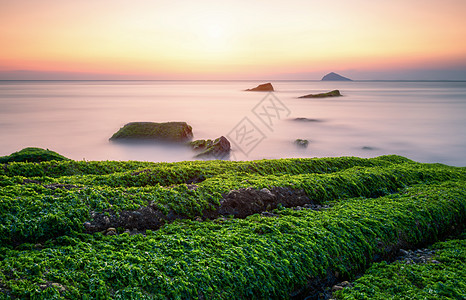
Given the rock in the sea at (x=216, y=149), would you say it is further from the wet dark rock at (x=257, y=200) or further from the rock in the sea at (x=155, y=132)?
the wet dark rock at (x=257, y=200)

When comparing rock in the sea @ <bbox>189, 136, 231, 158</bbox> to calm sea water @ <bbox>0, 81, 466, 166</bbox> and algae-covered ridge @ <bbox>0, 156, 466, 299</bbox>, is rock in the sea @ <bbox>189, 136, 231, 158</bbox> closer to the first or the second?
calm sea water @ <bbox>0, 81, 466, 166</bbox>

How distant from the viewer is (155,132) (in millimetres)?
20266

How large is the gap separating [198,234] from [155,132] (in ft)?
52.8

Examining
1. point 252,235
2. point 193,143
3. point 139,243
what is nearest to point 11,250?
point 139,243

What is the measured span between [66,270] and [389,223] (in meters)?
5.74

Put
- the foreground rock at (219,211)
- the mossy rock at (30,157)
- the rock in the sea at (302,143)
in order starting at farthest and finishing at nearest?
the rock in the sea at (302,143) → the mossy rock at (30,157) → the foreground rock at (219,211)

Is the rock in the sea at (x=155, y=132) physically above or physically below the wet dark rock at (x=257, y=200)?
above

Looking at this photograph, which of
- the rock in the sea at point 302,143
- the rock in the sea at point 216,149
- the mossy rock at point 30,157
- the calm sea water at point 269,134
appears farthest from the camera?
the rock in the sea at point 302,143

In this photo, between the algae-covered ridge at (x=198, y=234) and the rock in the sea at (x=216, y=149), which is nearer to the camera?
the algae-covered ridge at (x=198, y=234)

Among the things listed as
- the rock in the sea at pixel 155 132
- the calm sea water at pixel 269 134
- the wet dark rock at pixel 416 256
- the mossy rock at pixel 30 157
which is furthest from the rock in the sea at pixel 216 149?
the wet dark rock at pixel 416 256

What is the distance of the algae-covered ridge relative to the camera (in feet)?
13.0

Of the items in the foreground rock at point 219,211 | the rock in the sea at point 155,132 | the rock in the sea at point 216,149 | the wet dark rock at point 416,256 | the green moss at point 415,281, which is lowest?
the wet dark rock at point 416,256

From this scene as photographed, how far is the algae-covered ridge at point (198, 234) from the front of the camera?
395cm

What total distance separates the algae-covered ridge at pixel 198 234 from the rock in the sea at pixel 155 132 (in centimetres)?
1217
